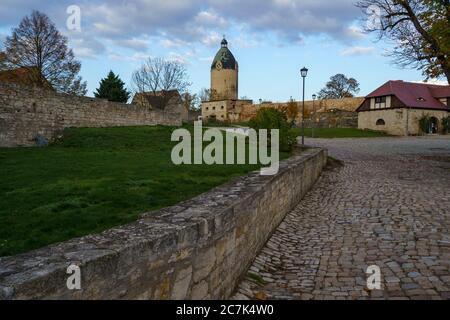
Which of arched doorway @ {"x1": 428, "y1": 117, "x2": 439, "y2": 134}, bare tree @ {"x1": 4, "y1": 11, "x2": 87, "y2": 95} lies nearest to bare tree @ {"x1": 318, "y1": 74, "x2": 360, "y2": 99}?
arched doorway @ {"x1": 428, "y1": 117, "x2": 439, "y2": 134}

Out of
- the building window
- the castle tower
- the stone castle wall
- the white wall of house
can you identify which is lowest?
the white wall of house

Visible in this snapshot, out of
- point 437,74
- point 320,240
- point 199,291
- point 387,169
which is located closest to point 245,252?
point 199,291

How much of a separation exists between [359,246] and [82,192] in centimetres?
462

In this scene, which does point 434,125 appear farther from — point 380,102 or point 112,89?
point 112,89

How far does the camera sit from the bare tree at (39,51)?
97.1 ft

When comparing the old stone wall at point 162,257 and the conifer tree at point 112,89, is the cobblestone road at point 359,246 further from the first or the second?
the conifer tree at point 112,89

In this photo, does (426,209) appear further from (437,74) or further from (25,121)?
(25,121)

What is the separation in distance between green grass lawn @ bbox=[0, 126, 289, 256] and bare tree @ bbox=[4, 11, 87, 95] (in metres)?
21.7

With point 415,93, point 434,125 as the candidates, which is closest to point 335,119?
point 415,93

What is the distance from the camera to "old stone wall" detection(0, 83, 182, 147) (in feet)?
53.7

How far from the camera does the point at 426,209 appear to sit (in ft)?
27.2

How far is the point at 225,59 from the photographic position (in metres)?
77.8

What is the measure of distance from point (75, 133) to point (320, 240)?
15804 millimetres

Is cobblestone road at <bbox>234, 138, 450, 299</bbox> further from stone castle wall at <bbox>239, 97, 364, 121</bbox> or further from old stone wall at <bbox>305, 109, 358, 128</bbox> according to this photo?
stone castle wall at <bbox>239, 97, 364, 121</bbox>
